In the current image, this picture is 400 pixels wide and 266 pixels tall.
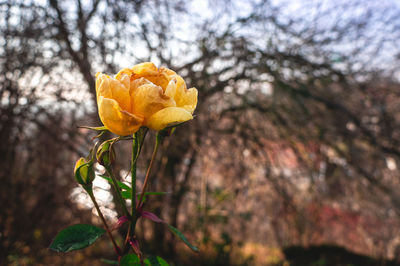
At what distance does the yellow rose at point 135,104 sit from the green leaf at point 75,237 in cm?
22

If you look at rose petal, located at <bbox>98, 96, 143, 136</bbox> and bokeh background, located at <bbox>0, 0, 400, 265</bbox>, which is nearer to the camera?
rose petal, located at <bbox>98, 96, 143, 136</bbox>

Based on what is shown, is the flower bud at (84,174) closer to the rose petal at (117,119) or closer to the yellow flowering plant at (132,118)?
the yellow flowering plant at (132,118)

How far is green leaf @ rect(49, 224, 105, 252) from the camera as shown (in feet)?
1.84

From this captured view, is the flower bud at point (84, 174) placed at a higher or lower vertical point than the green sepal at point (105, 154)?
lower

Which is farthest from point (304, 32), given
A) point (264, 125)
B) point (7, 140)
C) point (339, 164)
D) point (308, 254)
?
point (308, 254)

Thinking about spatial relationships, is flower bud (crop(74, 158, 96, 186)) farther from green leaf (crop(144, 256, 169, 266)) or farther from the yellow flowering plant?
green leaf (crop(144, 256, 169, 266))

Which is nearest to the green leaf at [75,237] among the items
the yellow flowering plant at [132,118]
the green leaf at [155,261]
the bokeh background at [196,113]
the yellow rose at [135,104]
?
the yellow flowering plant at [132,118]

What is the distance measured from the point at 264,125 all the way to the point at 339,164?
1.15 metres

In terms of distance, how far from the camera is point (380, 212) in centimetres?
572

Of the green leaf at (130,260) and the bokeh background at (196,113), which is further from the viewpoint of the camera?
the bokeh background at (196,113)

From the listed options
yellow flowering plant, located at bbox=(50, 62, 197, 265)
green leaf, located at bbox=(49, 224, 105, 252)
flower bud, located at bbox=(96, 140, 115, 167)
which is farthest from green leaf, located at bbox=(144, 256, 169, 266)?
flower bud, located at bbox=(96, 140, 115, 167)

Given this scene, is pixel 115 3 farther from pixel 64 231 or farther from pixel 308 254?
pixel 308 254

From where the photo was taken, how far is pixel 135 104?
0.56 metres

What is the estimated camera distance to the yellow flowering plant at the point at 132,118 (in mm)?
537
